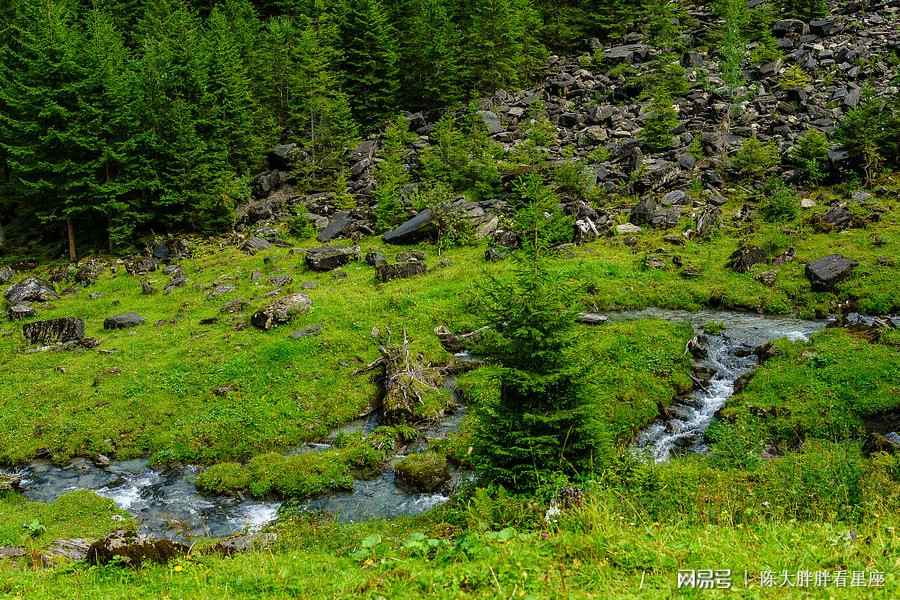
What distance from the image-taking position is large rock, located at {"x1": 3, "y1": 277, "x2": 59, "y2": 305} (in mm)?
32031

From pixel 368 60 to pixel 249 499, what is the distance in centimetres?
5063

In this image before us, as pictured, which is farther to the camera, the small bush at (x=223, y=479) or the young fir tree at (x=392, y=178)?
the young fir tree at (x=392, y=178)

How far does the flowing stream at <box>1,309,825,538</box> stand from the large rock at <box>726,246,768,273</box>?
Answer: 273 inches

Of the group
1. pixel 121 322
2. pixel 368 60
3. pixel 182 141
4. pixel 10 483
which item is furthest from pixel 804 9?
pixel 10 483

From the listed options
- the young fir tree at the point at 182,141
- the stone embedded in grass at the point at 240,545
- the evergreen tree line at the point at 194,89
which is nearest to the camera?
the stone embedded in grass at the point at 240,545

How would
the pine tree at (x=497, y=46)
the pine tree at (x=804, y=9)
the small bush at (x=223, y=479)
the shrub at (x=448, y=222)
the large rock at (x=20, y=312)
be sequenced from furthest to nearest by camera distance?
the pine tree at (x=804, y=9)
the pine tree at (x=497, y=46)
the shrub at (x=448, y=222)
the large rock at (x=20, y=312)
the small bush at (x=223, y=479)

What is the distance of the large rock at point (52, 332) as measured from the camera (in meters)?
26.1

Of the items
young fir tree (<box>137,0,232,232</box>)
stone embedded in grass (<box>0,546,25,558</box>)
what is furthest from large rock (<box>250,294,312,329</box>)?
young fir tree (<box>137,0,232,232</box>)

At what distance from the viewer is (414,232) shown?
3738cm

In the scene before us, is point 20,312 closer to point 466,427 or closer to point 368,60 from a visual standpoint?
point 466,427

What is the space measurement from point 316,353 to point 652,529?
18388 millimetres

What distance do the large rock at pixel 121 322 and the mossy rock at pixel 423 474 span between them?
18842 mm

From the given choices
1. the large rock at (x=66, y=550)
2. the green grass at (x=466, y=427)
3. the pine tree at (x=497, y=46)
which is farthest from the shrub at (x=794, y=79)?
the large rock at (x=66, y=550)

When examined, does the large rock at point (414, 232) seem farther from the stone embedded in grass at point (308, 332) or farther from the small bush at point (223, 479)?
the small bush at point (223, 479)
